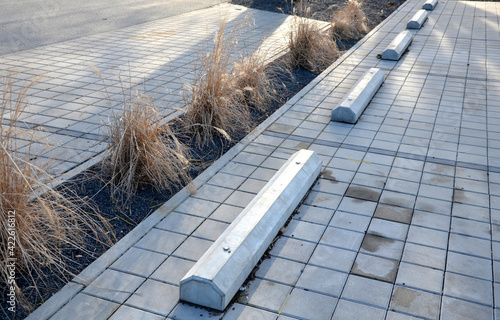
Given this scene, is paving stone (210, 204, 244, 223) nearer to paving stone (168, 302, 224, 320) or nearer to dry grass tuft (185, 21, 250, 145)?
paving stone (168, 302, 224, 320)

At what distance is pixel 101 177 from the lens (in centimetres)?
415

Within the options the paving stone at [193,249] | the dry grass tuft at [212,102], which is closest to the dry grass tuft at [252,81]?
the dry grass tuft at [212,102]

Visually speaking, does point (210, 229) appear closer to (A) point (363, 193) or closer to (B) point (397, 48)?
(A) point (363, 193)

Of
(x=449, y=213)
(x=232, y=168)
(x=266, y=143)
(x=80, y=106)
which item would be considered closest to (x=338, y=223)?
(x=449, y=213)

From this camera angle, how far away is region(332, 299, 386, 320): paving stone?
9.12 feet

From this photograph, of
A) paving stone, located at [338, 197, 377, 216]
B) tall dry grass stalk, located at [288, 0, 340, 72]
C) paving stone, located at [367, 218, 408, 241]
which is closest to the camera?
paving stone, located at [367, 218, 408, 241]

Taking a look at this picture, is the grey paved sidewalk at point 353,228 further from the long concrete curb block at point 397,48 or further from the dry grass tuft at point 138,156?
the long concrete curb block at point 397,48

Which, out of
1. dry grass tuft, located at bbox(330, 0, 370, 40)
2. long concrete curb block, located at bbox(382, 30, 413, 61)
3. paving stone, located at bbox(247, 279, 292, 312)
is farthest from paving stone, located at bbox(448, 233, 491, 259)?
dry grass tuft, located at bbox(330, 0, 370, 40)

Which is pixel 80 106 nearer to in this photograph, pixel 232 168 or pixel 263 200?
pixel 232 168

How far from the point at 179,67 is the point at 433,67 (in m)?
4.33

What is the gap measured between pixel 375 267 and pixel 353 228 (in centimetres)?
49

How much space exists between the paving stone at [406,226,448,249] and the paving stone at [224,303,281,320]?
1.34 m

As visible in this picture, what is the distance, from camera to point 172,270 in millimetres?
3164

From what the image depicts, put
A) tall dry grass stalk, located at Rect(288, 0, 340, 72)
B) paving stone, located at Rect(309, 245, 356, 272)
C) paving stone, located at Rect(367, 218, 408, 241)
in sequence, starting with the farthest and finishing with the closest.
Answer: tall dry grass stalk, located at Rect(288, 0, 340, 72), paving stone, located at Rect(367, 218, 408, 241), paving stone, located at Rect(309, 245, 356, 272)
